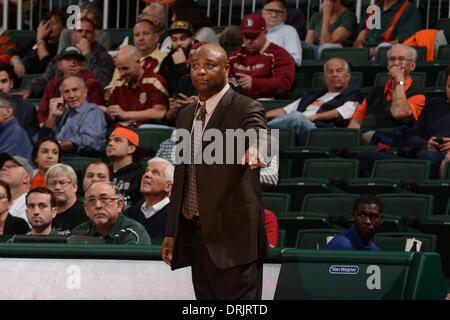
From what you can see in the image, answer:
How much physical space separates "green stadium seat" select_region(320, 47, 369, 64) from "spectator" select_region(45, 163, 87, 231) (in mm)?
3502

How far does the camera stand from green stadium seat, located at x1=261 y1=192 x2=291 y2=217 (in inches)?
248

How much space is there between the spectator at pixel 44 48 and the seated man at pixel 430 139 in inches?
172

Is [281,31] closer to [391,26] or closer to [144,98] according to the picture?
[391,26]

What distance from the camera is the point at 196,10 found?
934 centimetres

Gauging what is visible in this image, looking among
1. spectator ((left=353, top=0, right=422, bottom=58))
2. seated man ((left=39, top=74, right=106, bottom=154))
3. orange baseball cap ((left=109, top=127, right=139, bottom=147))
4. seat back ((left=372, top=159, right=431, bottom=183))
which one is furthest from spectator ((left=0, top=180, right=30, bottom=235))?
spectator ((left=353, top=0, right=422, bottom=58))

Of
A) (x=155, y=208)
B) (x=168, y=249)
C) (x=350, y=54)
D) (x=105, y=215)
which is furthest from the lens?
(x=350, y=54)

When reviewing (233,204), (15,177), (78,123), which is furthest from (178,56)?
(233,204)

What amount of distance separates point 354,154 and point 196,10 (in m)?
2.98

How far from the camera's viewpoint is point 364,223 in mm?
5426

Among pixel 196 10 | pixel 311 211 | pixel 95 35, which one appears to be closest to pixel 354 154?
pixel 311 211

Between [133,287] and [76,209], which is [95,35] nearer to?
[76,209]

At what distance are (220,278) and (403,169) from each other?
140 inches

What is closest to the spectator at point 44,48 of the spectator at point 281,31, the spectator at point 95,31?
the spectator at point 95,31

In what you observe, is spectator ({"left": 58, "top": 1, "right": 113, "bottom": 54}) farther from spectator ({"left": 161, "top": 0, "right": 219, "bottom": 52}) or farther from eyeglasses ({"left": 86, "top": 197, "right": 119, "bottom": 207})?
eyeglasses ({"left": 86, "top": 197, "right": 119, "bottom": 207})
